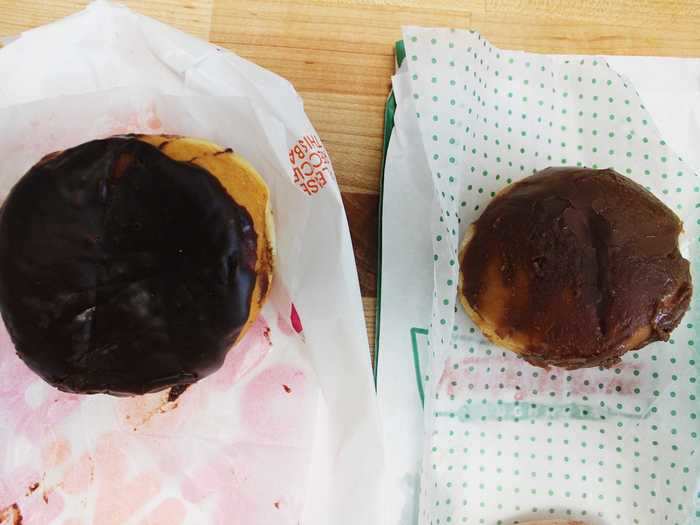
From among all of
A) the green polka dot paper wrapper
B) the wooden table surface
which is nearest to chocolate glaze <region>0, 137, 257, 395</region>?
the wooden table surface

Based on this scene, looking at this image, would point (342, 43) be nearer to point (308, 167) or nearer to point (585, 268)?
point (308, 167)

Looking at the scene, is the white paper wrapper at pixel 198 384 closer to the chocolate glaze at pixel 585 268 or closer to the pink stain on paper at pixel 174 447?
the pink stain on paper at pixel 174 447

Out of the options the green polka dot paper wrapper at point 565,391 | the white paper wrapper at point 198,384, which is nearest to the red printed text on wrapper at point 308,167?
the white paper wrapper at point 198,384

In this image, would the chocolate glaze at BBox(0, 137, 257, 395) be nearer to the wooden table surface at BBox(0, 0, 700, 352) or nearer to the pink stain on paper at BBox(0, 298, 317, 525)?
the pink stain on paper at BBox(0, 298, 317, 525)

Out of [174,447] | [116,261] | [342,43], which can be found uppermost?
[342,43]

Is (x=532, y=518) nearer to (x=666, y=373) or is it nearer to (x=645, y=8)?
(x=666, y=373)

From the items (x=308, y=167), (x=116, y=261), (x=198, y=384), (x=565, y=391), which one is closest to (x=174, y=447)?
(x=198, y=384)
